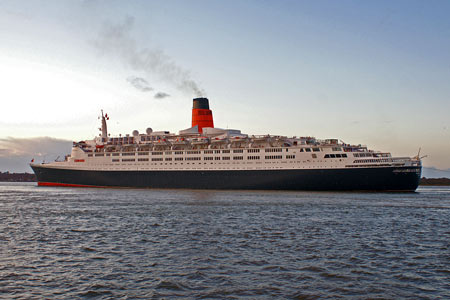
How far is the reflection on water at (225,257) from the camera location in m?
12.0

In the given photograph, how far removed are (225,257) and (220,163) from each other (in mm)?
54038

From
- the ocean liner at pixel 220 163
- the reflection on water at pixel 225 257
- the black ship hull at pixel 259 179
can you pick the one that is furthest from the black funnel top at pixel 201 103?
the reflection on water at pixel 225 257

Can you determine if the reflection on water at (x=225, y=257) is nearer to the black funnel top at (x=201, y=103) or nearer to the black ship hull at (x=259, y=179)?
the black ship hull at (x=259, y=179)

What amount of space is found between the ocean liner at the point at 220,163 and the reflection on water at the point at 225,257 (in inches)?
1253

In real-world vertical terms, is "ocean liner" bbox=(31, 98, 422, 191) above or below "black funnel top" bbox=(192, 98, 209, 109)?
below

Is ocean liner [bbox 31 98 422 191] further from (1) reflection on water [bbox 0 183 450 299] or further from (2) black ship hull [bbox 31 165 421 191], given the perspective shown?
(1) reflection on water [bbox 0 183 450 299]

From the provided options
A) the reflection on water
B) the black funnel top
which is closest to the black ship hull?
the black funnel top

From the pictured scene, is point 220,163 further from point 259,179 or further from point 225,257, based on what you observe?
point 225,257

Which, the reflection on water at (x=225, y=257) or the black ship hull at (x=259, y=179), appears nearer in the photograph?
the reflection on water at (x=225, y=257)

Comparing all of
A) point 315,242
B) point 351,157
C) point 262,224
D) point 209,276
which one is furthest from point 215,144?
point 209,276

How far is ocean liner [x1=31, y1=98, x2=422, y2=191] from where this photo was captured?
195 ft

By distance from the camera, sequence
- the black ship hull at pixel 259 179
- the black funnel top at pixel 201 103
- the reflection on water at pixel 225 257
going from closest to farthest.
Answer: the reflection on water at pixel 225 257, the black ship hull at pixel 259 179, the black funnel top at pixel 201 103

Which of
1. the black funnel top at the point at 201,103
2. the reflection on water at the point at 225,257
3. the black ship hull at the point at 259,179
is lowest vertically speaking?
the reflection on water at the point at 225,257

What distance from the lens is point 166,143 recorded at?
7794 centimetres
